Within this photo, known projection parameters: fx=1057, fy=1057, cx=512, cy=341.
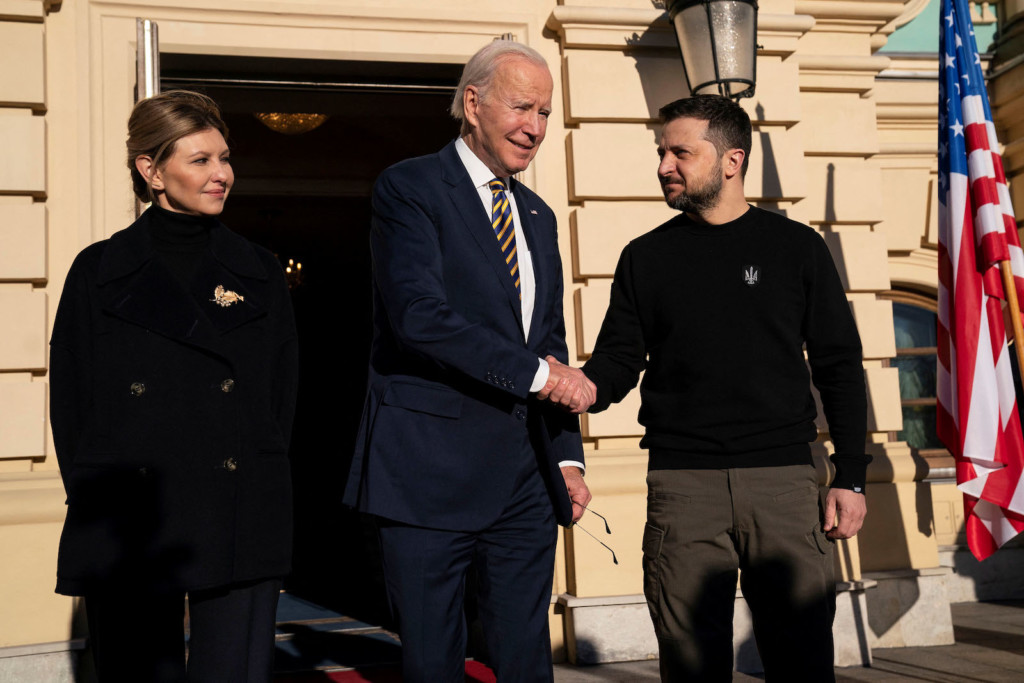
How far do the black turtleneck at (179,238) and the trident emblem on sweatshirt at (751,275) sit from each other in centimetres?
144

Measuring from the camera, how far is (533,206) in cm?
277

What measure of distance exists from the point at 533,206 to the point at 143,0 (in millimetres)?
3136

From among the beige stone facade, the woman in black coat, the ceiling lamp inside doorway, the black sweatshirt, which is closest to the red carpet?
the beige stone facade

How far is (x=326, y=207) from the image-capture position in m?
11.9

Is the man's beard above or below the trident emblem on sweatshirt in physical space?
above

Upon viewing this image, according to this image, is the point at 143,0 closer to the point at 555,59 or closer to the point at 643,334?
the point at 555,59

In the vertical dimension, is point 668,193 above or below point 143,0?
below

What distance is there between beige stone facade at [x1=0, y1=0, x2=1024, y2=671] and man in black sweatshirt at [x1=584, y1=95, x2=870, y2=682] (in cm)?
217

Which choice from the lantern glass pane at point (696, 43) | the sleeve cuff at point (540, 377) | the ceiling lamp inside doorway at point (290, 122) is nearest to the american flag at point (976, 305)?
the lantern glass pane at point (696, 43)

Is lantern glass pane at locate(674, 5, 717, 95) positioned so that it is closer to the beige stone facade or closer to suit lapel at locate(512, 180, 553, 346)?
the beige stone facade

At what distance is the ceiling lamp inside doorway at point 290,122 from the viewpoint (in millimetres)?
9156

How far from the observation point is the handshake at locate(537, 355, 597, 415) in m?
2.41

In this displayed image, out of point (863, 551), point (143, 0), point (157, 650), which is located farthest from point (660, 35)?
point (157, 650)

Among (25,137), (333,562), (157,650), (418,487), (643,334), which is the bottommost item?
(333,562)
